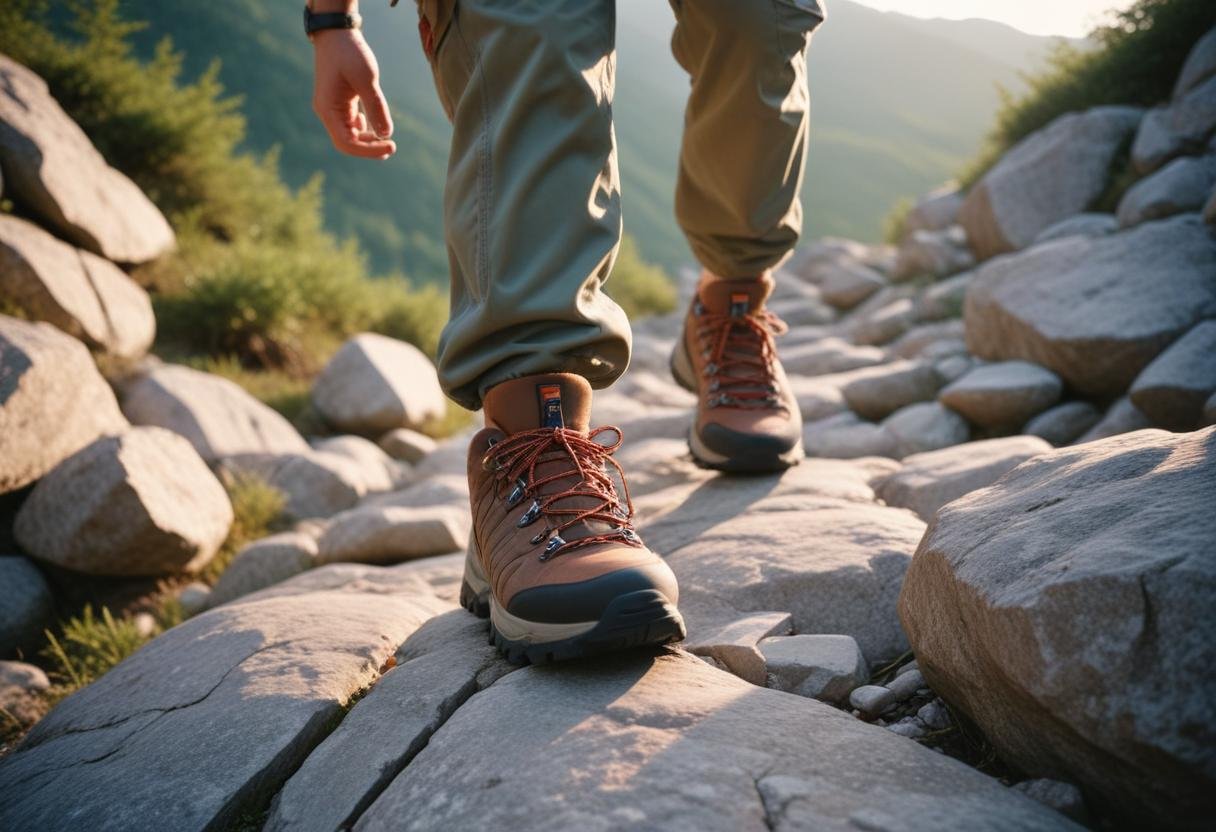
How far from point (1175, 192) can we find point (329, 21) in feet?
12.8

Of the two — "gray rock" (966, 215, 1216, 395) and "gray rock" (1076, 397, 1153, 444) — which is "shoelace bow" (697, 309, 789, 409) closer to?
"gray rock" (1076, 397, 1153, 444)

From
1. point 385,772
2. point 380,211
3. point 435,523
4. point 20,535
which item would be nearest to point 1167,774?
point 385,772

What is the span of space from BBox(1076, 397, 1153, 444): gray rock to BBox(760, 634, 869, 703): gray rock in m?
1.60

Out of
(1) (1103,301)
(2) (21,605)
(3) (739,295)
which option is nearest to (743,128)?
(3) (739,295)

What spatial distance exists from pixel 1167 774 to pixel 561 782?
580mm

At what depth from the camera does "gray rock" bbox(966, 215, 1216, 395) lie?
8.74 ft

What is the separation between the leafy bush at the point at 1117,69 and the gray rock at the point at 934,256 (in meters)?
0.95

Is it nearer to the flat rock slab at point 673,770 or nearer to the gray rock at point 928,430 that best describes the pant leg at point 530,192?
the flat rock slab at point 673,770

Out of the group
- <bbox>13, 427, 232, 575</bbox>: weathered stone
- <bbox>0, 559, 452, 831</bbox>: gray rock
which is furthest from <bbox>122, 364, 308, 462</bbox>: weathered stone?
<bbox>0, 559, 452, 831</bbox>: gray rock

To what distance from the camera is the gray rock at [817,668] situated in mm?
1192

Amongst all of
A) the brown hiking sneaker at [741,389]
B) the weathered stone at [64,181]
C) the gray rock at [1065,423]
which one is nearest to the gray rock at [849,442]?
the gray rock at [1065,423]

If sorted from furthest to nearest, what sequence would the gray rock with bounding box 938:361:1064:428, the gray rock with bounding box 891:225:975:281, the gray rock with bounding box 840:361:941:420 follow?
the gray rock with bounding box 891:225:975:281, the gray rock with bounding box 840:361:941:420, the gray rock with bounding box 938:361:1064:428

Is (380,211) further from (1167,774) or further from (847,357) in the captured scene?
(1167,774)

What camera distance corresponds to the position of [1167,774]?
2.32 ft
